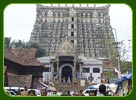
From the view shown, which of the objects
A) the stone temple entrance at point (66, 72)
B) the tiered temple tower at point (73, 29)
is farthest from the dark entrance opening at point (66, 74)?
the tiered temple tower at point (73, 29)

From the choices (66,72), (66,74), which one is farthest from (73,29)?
(66,72)

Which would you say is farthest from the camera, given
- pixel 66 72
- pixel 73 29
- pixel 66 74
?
pixel 73 29

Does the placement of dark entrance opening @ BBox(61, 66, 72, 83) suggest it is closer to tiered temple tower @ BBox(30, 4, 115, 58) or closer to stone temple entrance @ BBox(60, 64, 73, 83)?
stone temple entrance @ BBox(60, 64, 73, 83)

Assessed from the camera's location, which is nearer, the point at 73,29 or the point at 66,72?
the point at 66,72

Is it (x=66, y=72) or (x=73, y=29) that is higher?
(x=73, y=29)

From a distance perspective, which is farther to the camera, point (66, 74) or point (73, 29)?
point (73, 29)

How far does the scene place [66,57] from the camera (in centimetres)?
5628

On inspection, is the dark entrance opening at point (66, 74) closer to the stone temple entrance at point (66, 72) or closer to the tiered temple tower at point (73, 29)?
the stone temple entrance at point (66, 72)

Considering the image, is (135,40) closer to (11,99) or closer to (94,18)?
(11,99)

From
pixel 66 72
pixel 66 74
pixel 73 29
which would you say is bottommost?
pixel 66 74

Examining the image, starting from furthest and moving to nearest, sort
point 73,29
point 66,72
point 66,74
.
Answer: point 73,29 < point 66,74 < point 66,72

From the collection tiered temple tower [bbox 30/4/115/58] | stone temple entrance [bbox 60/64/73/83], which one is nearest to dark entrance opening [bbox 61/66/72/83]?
stone temple entrance [bbox 60/64/73/83]

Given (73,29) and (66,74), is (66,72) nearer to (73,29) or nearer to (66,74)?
(66,74)

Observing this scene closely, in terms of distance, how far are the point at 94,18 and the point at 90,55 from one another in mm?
11721
